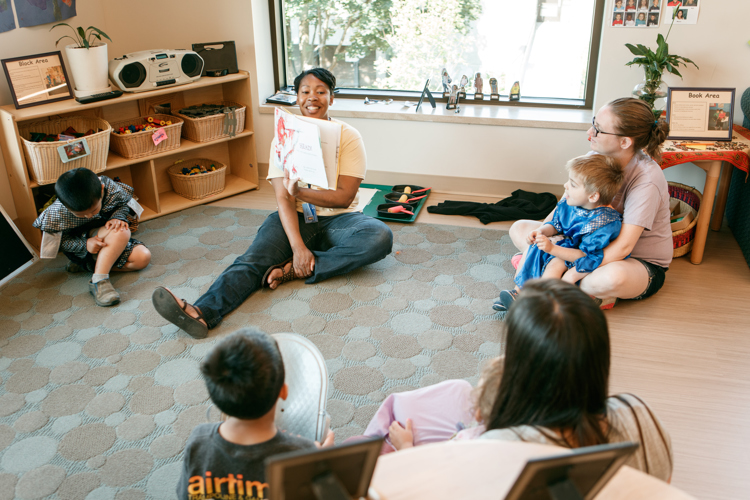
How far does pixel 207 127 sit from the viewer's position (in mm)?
3371

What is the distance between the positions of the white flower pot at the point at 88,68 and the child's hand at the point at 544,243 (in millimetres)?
2227

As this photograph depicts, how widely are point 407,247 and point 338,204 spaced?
0.51 metres

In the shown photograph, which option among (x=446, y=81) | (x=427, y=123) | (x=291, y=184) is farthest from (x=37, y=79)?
(x=446, y=81)

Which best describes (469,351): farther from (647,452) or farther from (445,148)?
(445,148)

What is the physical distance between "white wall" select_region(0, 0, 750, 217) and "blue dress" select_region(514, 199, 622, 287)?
3.44 ft

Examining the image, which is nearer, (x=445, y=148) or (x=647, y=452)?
(x=647, y=452)

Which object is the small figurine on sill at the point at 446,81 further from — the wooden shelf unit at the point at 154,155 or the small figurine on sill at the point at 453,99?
the wooden shelf unit at the point at 154,155

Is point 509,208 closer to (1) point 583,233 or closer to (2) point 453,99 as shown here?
(2) point 453,99

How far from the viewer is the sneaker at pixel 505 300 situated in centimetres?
227

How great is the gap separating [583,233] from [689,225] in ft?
2.69

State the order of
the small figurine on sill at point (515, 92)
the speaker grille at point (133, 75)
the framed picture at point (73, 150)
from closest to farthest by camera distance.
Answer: the framed picture at point (73, 150) < the speaker grille at point (133, 75) < the small figurine on sill at point (515, 92)

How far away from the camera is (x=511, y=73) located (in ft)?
11.9

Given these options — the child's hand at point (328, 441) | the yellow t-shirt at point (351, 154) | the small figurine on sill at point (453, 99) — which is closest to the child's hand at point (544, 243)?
the yellow t-shirt at point (351, 154)

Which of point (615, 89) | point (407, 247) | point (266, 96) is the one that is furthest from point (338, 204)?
point (615, 89)
